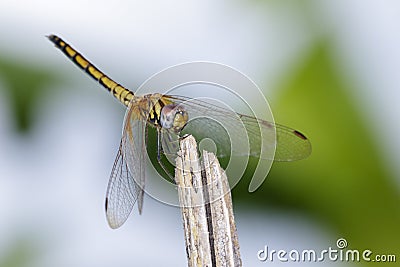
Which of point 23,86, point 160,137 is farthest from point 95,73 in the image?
point 23,86

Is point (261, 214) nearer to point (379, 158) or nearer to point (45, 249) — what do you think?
point (379, 158)

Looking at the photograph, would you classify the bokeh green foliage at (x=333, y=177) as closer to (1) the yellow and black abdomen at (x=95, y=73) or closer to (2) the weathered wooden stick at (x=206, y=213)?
(1) the yellow and black abdomen at (x=95, y=73)

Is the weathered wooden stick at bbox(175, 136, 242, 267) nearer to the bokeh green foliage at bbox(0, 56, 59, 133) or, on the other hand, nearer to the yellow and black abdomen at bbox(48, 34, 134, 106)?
the yellow and black abdomen at bbox(48, 34, 134, 106)

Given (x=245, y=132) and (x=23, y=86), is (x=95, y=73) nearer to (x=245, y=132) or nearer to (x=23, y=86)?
(x=245, y=132)

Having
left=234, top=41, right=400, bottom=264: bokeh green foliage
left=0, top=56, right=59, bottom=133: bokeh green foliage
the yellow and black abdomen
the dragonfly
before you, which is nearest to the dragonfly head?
the dragonfly

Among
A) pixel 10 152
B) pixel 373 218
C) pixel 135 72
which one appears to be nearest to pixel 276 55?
pixel 135 72

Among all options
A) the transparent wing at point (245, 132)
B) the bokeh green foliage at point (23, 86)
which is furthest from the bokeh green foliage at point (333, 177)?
the bokeh green foliage at point (23, 86)

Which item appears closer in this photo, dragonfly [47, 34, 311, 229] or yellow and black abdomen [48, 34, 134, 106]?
dragonfly [47, 34, 311, 229]
